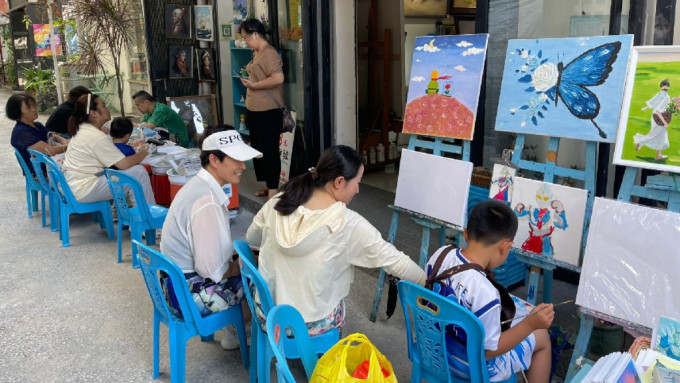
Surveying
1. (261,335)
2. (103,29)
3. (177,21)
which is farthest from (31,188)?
(261,335)

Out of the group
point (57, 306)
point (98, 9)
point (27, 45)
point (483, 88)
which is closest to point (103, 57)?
point (98, 9)

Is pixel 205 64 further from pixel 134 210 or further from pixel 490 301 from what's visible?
pixel 490 301

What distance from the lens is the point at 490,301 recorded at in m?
1.99

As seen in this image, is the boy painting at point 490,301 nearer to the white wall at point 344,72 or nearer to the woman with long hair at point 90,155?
the woman with long hair at point 90,155

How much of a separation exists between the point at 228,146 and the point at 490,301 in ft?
4.67

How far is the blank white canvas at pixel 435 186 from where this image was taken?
9.55 ft

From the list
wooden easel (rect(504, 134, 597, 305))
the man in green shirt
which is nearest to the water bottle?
the man in green shirt

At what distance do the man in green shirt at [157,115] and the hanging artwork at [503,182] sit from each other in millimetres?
4197

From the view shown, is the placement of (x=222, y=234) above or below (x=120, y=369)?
above

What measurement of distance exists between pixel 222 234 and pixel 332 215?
1.96ft

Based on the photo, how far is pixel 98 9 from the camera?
7184mm

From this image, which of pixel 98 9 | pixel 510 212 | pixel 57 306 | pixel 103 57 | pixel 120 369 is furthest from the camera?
pixel 103 57

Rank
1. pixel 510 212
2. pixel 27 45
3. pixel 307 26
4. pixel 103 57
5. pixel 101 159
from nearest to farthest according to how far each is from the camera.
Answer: pixel 510 212 < pixel 101 159 < pixel 307 26 < pixel 103 57 < pixel 27 45

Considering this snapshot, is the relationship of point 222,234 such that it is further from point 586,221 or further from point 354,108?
point 354,108
